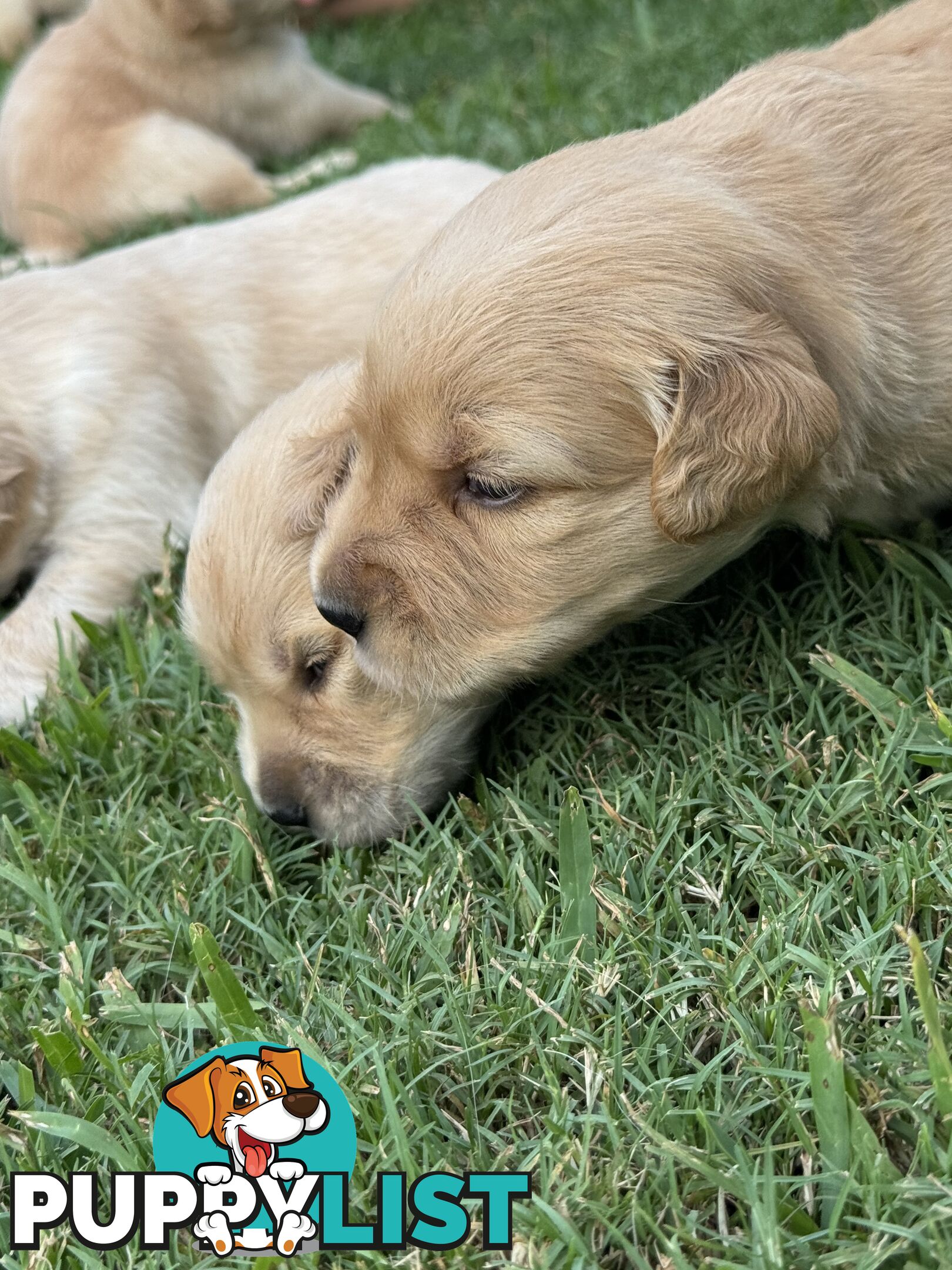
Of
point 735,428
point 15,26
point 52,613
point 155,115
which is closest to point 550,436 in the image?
point 735,428

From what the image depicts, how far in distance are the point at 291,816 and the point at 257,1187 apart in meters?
1.03

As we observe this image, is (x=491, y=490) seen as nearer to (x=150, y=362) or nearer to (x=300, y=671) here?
(x=300, y=671)

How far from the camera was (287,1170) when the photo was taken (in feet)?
6.57

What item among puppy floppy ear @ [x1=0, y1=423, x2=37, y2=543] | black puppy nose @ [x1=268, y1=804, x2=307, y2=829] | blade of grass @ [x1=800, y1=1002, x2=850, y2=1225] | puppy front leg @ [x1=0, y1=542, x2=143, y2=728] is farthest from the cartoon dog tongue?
puppy floppy ear @ [x1=0, y1=423, x2=37, y2=543]

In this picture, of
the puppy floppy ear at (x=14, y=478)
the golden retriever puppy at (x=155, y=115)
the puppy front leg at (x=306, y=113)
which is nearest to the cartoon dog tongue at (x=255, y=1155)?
the puppy floppy ear at (x=14, y=478)

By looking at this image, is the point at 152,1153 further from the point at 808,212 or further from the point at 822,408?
the point at 808,212

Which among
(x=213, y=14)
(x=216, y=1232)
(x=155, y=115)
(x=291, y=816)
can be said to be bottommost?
(x=291, y=816)

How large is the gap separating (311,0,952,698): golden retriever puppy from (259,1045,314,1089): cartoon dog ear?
30.5 inches

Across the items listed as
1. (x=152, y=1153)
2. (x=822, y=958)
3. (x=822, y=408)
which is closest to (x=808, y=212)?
(x=822, y=408)

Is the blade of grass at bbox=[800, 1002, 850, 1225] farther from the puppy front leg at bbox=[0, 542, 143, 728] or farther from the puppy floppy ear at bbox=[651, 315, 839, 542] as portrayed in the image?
the puppy front leg at bbox=[0, 542, 143, 728]

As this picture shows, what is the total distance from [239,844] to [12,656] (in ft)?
4.29

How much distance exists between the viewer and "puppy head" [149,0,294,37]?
22.3 feet

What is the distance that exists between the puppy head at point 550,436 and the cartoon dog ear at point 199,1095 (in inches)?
32.9

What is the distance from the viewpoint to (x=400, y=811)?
2.91m
